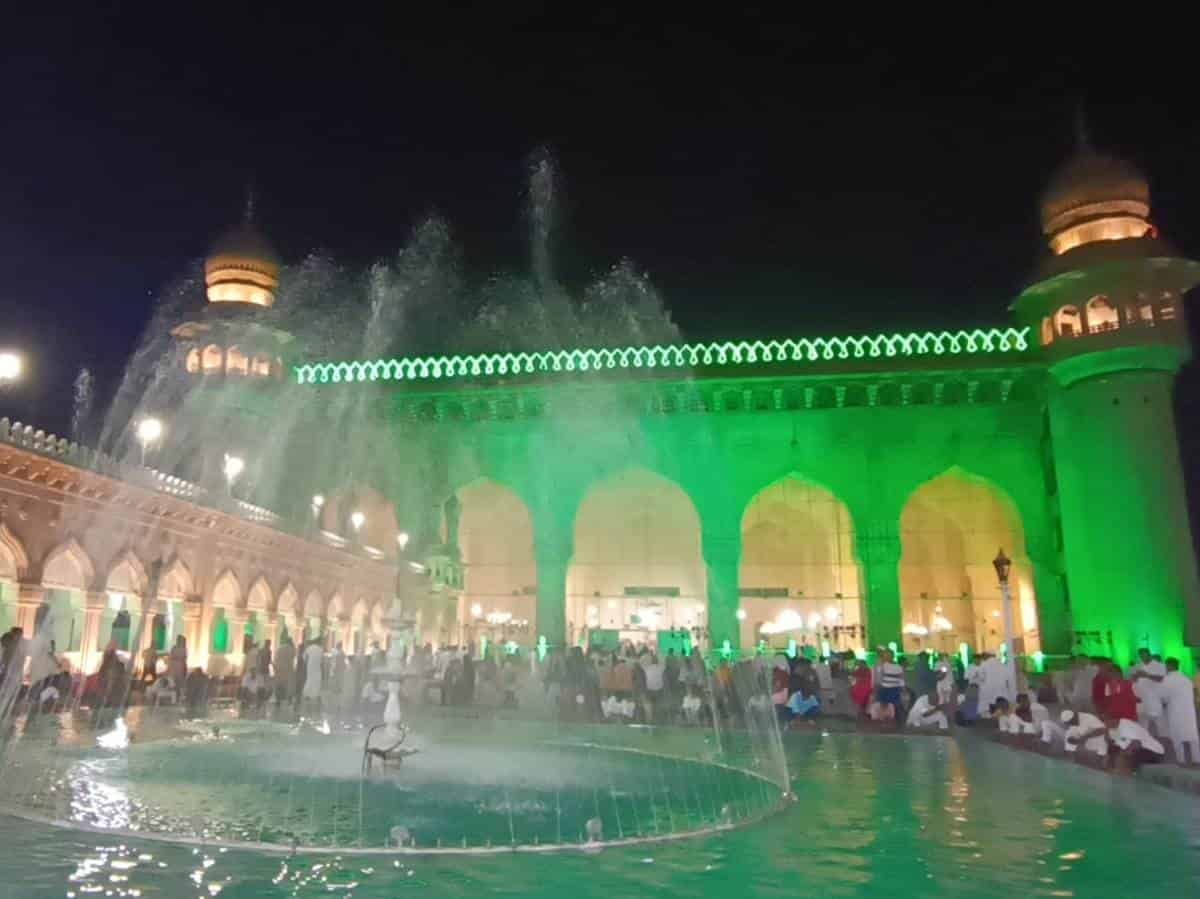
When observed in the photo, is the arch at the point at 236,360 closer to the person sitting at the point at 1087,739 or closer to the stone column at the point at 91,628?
the stone column at the point at 91,628

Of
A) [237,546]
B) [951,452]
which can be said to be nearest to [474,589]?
[237,546]

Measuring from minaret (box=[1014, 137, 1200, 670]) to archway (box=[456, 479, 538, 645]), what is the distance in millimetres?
15061

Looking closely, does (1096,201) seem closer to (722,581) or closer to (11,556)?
(722,581)

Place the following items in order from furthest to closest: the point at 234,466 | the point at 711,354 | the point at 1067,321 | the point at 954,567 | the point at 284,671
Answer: the point at 954,567, the point at 711,354, the point at 234,466, the point at 1067,321, the point at 284,671

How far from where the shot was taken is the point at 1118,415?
21797 mm

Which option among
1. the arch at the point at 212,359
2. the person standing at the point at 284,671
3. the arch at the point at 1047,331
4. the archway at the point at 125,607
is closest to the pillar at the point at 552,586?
the person standing at the point at 284,671

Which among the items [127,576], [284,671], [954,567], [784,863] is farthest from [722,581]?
[784,863]

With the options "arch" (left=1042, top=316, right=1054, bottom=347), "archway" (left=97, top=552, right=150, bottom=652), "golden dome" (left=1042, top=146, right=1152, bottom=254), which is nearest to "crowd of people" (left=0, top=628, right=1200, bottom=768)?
"archway" (left=97, top=552, right=150, bottom=652)

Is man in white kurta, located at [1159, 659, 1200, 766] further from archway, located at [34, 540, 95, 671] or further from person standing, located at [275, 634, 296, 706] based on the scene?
archway, located at [34, 540, 95, 671]

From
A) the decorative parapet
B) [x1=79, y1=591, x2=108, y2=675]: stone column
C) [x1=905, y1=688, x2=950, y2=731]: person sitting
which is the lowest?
[x1=905, y1=688, x2=950, y2=731]: person sitting

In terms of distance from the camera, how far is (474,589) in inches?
1155

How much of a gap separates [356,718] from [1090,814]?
10.8m

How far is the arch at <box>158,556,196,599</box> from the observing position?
18938mm

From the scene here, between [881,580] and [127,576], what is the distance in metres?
17.2
